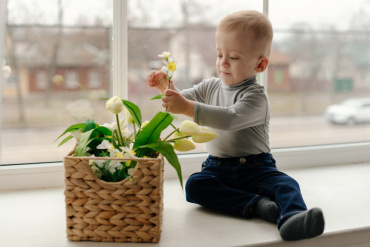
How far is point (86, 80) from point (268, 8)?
726mm

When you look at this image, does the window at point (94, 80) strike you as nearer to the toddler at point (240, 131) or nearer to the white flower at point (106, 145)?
the toddler at point (240, 131)

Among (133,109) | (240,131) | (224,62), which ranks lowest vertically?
(240,131)

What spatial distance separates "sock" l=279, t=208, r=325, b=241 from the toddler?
0.04 meters

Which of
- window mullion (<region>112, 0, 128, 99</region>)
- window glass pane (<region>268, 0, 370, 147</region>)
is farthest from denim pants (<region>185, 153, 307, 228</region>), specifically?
window glass pane (<region>268, 0, 370, 147</region>)

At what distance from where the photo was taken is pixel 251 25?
139 centimetres

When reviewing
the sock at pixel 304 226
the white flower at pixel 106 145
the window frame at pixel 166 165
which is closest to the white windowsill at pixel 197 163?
the window frame at pixel 166 165

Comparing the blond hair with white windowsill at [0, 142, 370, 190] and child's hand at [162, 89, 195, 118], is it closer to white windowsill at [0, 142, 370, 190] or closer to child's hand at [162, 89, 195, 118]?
child's hand at [162, 89, 195, 118]

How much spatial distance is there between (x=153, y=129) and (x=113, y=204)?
0.21 meters

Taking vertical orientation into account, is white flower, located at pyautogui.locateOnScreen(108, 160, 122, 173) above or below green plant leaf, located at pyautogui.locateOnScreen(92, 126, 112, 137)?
below

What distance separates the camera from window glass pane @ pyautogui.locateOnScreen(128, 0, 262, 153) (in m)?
1.68

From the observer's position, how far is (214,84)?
1.55 m

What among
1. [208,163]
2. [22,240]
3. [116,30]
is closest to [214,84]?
[208,163]

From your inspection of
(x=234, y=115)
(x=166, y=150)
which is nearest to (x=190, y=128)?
(x=166, y=150)

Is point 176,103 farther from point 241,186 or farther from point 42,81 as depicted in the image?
point 42,81
